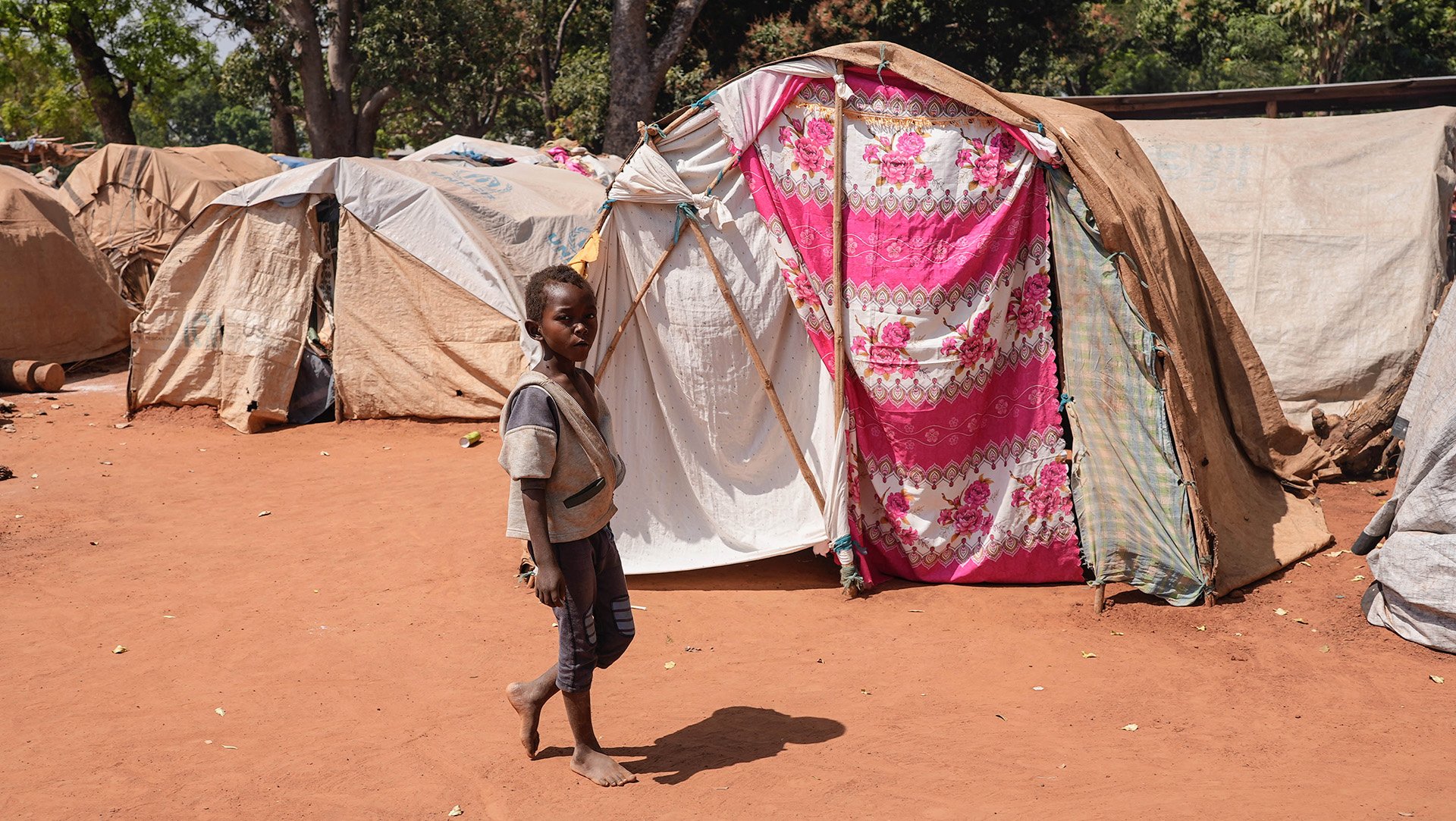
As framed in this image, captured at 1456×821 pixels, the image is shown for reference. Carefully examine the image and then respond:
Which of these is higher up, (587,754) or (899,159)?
(899,159)

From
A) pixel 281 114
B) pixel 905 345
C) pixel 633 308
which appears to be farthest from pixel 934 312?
pixel 281 114

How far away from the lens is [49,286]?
1104 centimetres

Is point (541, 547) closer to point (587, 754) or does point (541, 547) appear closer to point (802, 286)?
point (587, 754)

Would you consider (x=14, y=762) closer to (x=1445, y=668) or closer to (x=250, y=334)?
(x=1445, y=668)

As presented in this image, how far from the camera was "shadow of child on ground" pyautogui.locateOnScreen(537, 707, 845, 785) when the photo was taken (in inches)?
142

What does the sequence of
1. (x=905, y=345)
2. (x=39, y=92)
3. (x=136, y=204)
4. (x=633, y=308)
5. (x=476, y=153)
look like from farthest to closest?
(x=39, y=92), (x=136, y=204), (x=476, y=153), (x=633, y=308), (x=905, y=345)

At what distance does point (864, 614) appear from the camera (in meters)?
4.99

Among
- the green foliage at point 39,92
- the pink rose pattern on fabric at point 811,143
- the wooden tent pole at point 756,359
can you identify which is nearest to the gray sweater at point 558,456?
the wooden tent pole at point 756,359

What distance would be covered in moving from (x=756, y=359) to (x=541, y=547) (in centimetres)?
226

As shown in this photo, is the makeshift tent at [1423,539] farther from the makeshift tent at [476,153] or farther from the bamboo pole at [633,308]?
the makeshift tent at [476,153]

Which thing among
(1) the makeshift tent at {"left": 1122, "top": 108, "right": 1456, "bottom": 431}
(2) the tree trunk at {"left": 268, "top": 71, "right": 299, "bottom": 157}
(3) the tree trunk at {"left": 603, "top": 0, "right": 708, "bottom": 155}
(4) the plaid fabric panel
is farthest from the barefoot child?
(2) the tree trunk at {"left": 268, "top": 71, "right": 299, "bottom": 157}

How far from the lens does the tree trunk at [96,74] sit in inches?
728

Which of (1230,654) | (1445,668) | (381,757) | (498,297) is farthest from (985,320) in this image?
(498,297)

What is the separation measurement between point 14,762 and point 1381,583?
5043 millimetres
